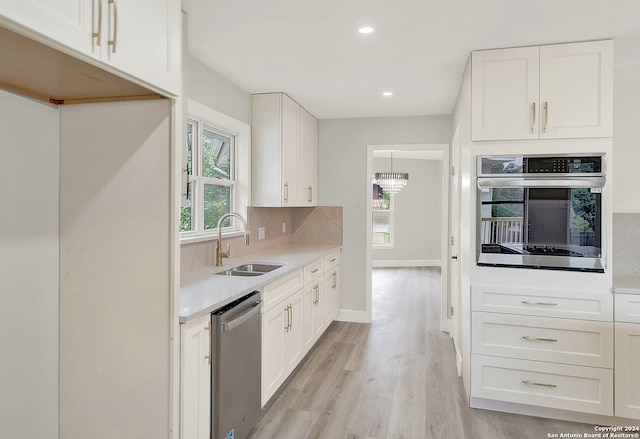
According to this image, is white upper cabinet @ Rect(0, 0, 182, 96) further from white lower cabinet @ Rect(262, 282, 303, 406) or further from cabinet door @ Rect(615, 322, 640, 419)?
cabinet door @ Rect(615, 322, 640, 419)

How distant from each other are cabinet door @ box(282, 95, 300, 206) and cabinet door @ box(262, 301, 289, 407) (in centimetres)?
135

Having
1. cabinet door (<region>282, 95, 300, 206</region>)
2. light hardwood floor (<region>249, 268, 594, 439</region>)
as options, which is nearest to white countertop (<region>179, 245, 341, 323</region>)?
cabinet door (<region>282, 95, 300, 206</region>)

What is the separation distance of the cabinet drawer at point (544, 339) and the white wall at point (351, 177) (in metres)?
2.13

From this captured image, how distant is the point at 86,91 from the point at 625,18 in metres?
2.79

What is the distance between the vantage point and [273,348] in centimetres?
264

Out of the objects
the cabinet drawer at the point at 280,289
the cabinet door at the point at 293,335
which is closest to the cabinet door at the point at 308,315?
the cabinet door at the point at 293,335

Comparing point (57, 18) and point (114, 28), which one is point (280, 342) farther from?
point (57, 18)

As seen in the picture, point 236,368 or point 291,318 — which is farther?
point 291,318

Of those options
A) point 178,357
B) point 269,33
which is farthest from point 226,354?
point 269,33

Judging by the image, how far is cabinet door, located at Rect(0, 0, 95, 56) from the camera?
2.97 ft

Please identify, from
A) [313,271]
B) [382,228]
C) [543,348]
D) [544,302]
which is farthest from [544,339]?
[382,228]

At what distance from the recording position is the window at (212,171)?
2.99m

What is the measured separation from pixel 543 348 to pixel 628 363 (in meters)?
0.47

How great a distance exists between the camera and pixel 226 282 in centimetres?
241
